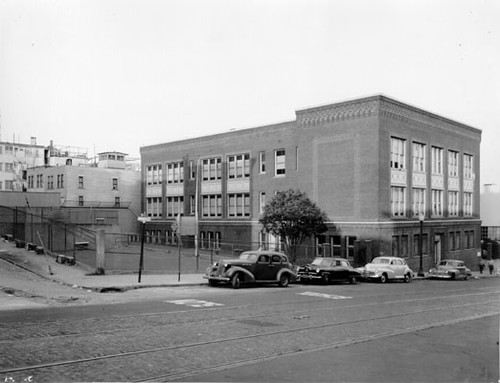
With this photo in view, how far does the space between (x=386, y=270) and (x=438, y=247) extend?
58.5ft

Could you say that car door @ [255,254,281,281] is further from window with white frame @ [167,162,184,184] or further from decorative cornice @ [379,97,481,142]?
window with white frame @ [167,162,184,184]

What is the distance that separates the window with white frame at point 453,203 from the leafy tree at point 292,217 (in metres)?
16.8

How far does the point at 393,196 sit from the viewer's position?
42.0 m

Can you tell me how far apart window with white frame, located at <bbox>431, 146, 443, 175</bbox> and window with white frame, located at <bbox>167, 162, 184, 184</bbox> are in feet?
79.6

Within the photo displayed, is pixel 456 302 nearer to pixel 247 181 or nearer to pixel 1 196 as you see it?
pixel 247 181

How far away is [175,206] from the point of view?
57.3 m

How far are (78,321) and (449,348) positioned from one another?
8519mm

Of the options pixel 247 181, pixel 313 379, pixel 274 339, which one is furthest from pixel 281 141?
pixel 313 379

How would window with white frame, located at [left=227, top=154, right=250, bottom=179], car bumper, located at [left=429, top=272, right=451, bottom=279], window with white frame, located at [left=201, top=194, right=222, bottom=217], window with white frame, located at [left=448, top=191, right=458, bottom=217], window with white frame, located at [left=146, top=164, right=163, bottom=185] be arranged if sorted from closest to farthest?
1. car bumper, located at [left=429, top=272, right=451, bottom=279]
2. window with white frame, located at [left=227, top=154, right=250, bottom=179]
3. window with white frame, located at [left=448, top=191, right=458, bottom=217]
4. window with white frame, located at [left=201, top=194, right=222, bottom=217]
5. window with white frame, located at [left=146, top=164, right=163, bottom=185]

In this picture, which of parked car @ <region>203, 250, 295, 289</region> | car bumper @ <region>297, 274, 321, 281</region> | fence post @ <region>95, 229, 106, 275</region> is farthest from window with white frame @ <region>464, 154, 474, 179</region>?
fence post @ <region>95, 229, 106, 275</region>

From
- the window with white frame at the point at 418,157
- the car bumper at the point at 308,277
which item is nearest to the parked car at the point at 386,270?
the car bumper at the point at 308,277

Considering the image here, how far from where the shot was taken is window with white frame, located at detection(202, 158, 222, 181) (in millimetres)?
52438

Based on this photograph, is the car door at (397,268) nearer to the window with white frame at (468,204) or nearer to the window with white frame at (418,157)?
the window with white frame at (418,157)

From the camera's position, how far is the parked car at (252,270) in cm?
2459
